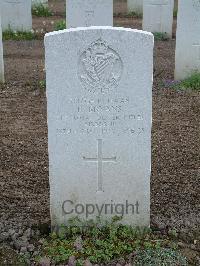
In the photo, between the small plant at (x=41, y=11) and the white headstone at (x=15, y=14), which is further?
the small plant at (x=41, y=11)

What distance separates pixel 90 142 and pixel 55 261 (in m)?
0.83

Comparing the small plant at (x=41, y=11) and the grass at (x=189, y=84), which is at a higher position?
the small plant at (x=41, y=11)

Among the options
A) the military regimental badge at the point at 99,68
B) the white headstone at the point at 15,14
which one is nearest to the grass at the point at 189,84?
the military regimental badge at the point at 99,68

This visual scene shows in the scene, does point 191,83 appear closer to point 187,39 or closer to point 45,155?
point 187,39

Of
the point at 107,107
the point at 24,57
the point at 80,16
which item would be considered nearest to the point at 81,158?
the point at 107,107

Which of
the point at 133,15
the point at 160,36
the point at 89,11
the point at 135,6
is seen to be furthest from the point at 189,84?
the point at 135,6

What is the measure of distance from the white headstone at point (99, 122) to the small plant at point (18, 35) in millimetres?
8210

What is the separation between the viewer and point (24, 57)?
9.88 meters

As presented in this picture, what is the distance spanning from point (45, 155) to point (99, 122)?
5.69 feet

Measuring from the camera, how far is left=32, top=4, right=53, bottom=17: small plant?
14.8m

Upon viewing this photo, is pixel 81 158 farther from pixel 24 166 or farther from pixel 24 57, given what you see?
pixel 24 57

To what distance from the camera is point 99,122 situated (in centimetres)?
368

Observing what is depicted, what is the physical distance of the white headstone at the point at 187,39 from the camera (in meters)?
7.52

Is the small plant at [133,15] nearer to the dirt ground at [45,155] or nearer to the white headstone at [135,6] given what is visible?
the white headstone at [135,6]
